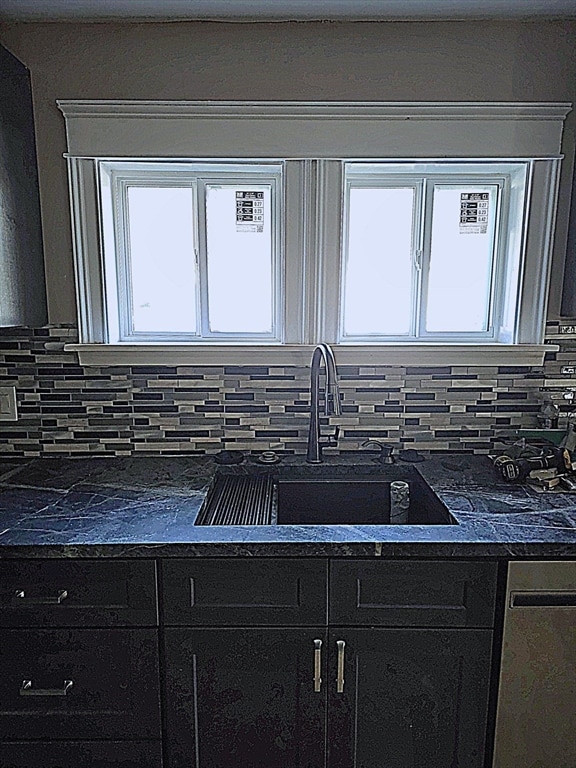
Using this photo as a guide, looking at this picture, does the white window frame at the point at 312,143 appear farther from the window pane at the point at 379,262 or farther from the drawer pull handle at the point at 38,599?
the drawer pull handle at the point at 38,599

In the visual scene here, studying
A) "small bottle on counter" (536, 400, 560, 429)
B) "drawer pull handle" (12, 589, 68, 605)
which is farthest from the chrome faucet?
"drawer pull handle" (12, 589, 68, 605)

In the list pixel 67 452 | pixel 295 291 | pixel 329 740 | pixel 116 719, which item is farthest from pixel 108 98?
pixel 329 740

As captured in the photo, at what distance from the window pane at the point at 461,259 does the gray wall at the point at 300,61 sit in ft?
1.10

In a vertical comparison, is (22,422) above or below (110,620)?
above

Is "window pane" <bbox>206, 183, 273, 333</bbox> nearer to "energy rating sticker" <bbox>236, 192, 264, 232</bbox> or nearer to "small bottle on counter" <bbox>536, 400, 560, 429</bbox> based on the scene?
"energy rating sticker" <bbox>236, 192, 264, 232</bbox>

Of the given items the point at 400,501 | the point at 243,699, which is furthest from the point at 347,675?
the point at 400,501

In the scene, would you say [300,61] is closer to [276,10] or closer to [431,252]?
[276,10]

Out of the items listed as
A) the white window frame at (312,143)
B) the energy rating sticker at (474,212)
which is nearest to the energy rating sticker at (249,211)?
the white window frame at (312,143)

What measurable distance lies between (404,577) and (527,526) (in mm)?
357

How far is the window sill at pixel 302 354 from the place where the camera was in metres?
1.89

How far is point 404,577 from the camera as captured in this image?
53.4 inches

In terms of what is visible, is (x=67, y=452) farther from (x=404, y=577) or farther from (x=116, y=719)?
(x=404, y=577)

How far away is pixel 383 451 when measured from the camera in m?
1.95

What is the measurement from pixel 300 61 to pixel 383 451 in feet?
4.43
